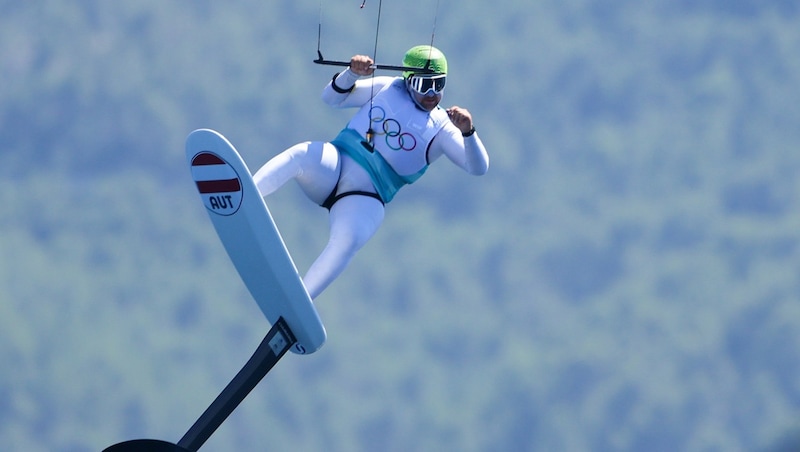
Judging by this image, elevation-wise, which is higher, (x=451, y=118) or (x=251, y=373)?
(x=451, y=118)

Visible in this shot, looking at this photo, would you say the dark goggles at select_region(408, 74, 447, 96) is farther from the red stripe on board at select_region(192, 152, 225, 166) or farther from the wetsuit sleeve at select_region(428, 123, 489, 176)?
the red stripe on board at select_region(192, 152, 225, 166)

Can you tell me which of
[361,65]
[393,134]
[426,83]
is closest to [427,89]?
[426,83]

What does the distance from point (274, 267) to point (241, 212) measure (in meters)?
0.52

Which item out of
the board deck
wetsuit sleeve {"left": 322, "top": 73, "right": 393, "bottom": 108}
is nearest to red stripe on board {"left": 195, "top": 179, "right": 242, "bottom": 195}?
the board deck

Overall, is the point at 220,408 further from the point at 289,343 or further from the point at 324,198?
the point at 324,198

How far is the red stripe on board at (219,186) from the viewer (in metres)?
13.1

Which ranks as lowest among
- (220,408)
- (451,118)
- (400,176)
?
(220,408)

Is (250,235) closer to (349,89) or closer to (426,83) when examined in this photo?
(349,89)

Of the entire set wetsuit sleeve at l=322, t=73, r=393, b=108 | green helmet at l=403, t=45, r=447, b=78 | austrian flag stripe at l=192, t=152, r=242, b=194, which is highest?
green helmet at l=403, t=45, r=447, b=78

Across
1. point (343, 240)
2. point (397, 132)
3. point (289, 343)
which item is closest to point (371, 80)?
point (397, 132)

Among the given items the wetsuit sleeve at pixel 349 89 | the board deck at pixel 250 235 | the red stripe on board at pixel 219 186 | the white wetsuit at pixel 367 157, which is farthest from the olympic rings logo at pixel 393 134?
the red stripe on board at pixel 219 186

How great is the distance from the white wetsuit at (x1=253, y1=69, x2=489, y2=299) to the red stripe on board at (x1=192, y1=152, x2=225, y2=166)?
3.56 feet

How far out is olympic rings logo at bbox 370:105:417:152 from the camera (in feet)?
47.6

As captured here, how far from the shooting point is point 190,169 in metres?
13.2
